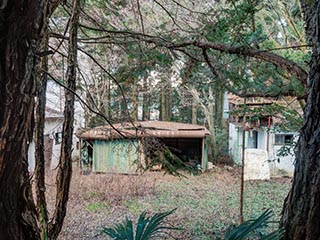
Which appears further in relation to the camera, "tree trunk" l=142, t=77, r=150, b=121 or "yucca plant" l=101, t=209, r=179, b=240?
"tree trunk" l=142, t=77, r=150, b=121

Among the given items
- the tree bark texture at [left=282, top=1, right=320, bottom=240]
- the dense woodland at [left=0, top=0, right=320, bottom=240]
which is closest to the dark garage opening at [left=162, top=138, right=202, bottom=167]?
the dense woodland at [left=0, top=0, right=320, bottom=240]

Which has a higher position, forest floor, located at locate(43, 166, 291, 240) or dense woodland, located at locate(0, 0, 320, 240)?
dense woodland, located at locate(0, 0, 320, 240)

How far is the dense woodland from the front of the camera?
0.70m

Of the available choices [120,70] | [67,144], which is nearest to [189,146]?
[120,70]

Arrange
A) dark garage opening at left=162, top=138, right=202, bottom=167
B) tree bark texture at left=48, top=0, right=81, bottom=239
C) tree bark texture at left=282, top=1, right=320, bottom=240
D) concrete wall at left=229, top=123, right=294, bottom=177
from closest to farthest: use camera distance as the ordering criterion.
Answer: tree bark texture at left=282, top=1, right=320, bottom=240 → tree bark texture at left=48, top=0, right=81, bottom=239 → concrete wall at left=229, top=123, right=294, bottom=177 → dark garage opening at left=162, top=138, right=202, bottom=167

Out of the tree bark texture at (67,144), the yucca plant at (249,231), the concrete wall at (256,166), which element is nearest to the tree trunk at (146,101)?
the concrete wall at (256,166)

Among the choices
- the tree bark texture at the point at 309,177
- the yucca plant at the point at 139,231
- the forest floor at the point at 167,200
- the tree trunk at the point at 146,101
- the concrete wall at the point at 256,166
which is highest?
the tree trunk at the point at 146,101

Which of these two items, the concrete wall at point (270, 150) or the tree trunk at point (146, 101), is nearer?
the tree trunk at point (146, 101)

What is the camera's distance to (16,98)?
2.29ft

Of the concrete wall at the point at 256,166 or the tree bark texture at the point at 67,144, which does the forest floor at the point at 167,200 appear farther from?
the tree bark texture at the point at 67,144

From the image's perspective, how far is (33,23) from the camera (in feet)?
2.35

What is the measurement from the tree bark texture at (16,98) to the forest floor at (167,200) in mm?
4941

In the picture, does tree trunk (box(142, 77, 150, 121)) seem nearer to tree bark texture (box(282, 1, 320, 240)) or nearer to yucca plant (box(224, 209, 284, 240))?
tree bark texture (box(282, 1, 320, 240))

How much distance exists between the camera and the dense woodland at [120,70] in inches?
27.6
